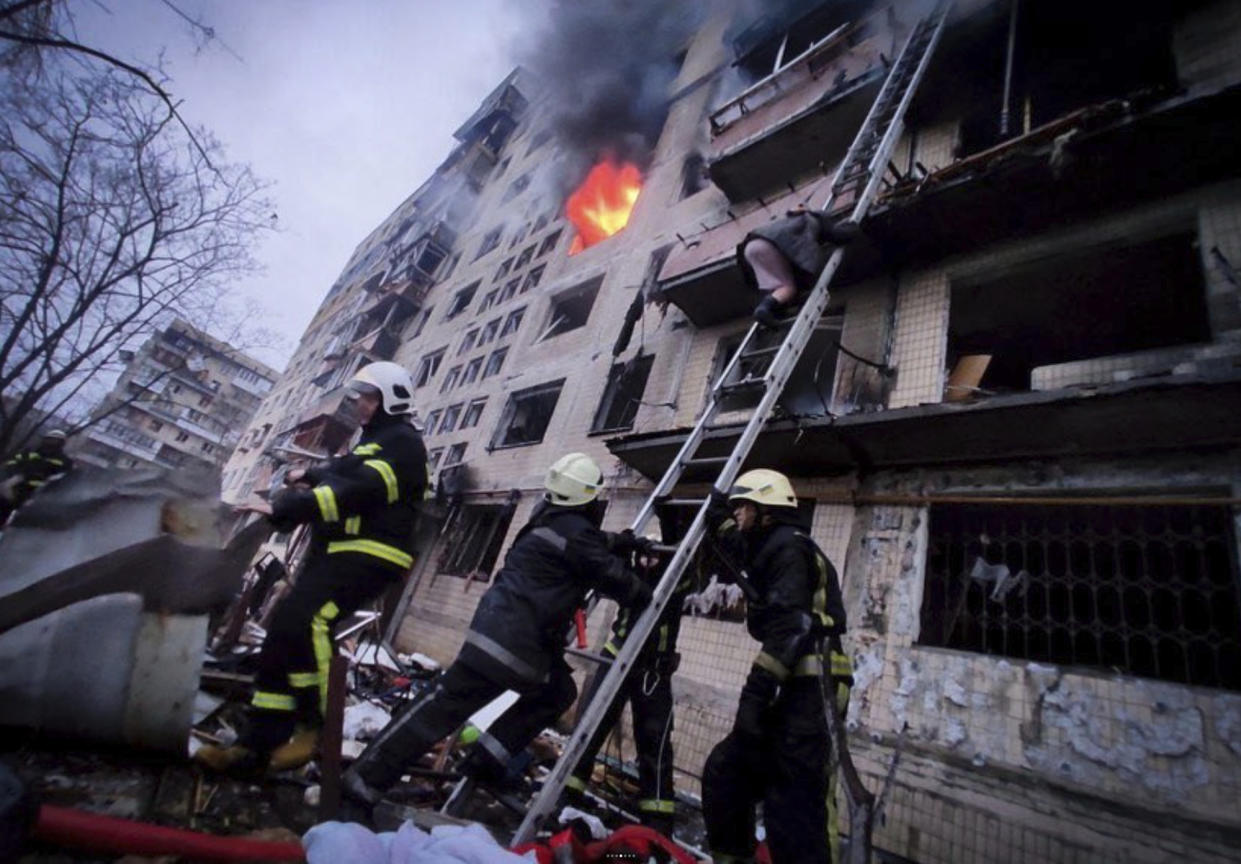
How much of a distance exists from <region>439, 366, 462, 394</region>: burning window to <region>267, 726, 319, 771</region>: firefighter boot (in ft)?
46.0

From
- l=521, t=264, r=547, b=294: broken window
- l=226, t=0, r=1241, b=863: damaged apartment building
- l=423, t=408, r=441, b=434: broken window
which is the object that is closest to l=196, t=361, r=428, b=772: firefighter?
l=226, t=0, r=1241, b=863: damaged apartment building

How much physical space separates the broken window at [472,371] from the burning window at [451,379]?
38cm

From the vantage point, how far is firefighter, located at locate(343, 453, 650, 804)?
2.61 metres

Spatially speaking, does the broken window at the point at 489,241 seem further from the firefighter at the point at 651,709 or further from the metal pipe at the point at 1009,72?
the firefighter at the point at 651,709

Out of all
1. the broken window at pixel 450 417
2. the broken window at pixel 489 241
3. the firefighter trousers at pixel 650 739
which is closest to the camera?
the firefighter trousers at pixel 650 739

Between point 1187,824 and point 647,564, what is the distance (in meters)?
3.57

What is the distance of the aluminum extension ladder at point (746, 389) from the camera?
2.47 metres

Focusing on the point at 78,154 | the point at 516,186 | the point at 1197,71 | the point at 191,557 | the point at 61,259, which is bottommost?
the point at 191,557

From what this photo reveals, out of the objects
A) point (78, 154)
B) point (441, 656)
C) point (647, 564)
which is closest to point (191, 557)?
point (647, 564)

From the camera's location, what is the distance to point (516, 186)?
893 inches

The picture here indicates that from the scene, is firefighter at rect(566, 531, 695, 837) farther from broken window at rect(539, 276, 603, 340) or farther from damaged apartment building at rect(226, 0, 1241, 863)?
broken window at rect(539, 276, 603, 340)

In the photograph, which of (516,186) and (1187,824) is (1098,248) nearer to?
(1187,824)

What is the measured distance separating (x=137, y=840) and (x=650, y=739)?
2.61 m

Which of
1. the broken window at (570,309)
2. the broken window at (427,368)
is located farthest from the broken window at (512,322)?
the broken window at (427,368)
